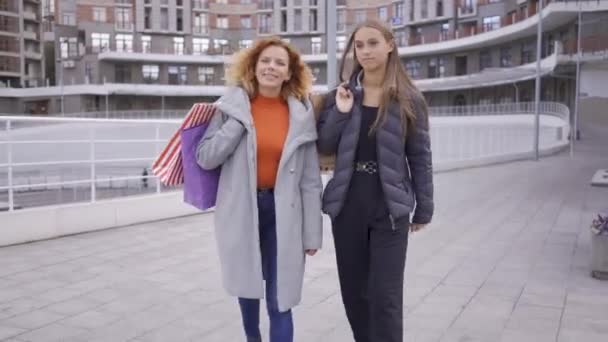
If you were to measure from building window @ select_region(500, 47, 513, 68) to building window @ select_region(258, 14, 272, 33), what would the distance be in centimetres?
3086

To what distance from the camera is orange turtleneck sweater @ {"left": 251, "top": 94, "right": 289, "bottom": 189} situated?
3514 mm

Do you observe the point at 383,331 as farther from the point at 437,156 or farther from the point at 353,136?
the point at 437,156

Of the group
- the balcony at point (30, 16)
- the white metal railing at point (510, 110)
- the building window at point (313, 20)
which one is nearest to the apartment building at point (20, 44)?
the balcony at point (30, 16)

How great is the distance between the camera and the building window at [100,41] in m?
72.5

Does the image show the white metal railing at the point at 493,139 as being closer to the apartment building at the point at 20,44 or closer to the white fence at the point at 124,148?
the white fence at the point at 124,148

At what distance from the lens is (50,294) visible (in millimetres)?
5586

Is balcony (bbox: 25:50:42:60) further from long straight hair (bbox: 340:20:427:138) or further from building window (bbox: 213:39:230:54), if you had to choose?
long straight hair (bbox: 340:20:427:138)

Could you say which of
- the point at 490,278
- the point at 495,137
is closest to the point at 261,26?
the point at 495,137

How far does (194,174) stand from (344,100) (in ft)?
3.08

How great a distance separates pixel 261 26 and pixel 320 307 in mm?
76551

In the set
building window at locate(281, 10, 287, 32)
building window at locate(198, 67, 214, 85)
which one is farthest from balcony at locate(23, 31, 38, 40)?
building window at locate(281, 10, 287, 32)

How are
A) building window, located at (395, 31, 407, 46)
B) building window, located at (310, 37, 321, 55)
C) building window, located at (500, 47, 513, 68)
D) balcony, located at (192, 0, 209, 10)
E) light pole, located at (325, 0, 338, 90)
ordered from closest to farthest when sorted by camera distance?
light pole, located at (325, 0, 338, 90)
building window, located at (500, 47, 513, 68)
building window, located at (395, 31, 407, 46)
building window, located at (310, 37, 321, 55)
balcony, located at (192, 0, 209, 10)

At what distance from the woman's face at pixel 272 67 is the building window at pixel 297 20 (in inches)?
2942

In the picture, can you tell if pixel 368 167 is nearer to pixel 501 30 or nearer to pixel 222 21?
pixel 501 30
